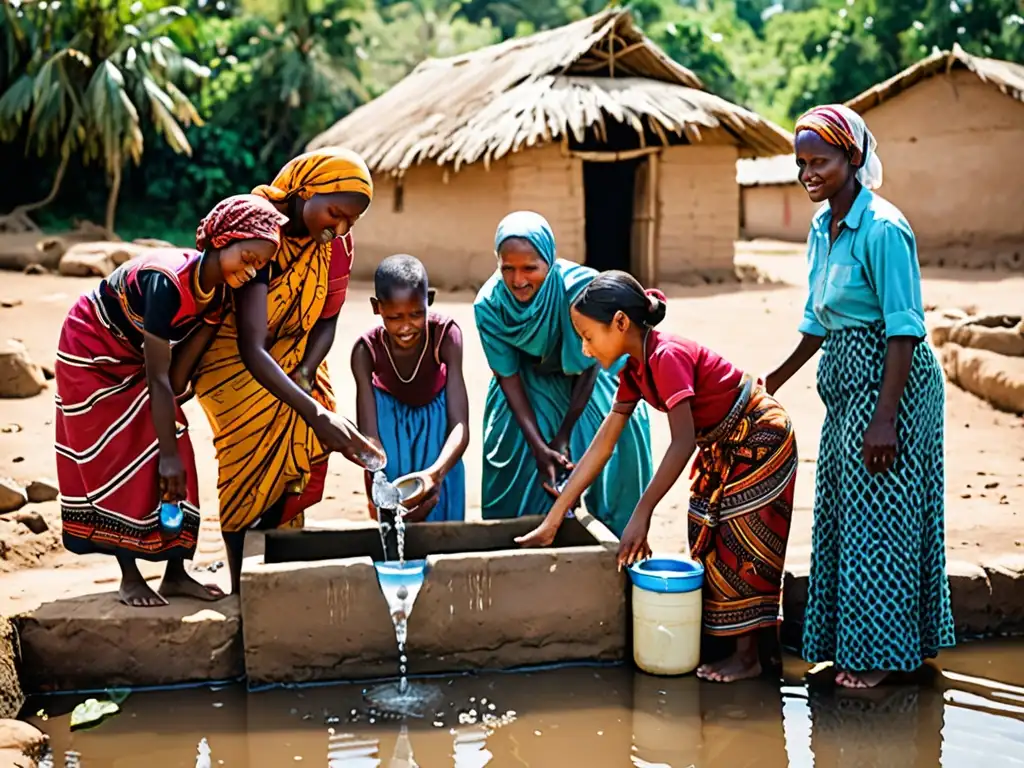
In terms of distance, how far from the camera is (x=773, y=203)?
73.3 ft

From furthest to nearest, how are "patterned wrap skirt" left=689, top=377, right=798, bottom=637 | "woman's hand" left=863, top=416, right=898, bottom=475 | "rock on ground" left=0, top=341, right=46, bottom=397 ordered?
"rock on ground" left=0, top=341, right=46, bottom=397
"patterned wrap skirt" left=689, top=377, right=798, bottom=637
"woman's hand" left=863, top=416, right=898, bottom=475

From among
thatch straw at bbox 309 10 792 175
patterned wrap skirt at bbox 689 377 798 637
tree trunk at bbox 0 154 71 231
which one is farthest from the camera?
tree trunk at bbox 0 154 71 231

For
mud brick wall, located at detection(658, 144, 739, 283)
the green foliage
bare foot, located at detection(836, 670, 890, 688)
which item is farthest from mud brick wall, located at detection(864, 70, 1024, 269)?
bare foot, located at detection(836, 670, 890, 688)

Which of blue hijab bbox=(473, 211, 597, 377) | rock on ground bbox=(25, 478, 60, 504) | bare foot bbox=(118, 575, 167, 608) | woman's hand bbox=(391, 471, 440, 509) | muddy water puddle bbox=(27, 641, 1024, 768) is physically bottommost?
muddy water puddle bbox=(27, 641, 1024, 768)

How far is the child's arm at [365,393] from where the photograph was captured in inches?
155

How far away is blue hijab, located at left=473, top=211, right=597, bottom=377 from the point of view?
383 cm

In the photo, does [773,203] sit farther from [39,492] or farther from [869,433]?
[869,433]

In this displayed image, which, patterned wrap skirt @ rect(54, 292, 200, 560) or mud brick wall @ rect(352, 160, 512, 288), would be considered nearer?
patterned wrap skirt @ rect(54, 292, 200, 560)

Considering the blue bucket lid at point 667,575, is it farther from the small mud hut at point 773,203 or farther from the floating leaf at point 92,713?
the small mud hut at point 773,203

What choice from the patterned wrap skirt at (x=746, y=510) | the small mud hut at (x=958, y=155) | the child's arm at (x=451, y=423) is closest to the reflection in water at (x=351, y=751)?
the child's arm at (x=451, y=423)

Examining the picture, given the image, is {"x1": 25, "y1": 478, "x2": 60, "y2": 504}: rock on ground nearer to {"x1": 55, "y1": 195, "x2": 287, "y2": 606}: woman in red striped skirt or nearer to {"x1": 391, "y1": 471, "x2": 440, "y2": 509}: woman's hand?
{"x1": 55, "y1": 195, "x2": 287, "y2": 606}: woman in red striped skirt

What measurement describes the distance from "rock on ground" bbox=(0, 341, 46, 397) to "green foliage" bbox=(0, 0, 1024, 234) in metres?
10.5

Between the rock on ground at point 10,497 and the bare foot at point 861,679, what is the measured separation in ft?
11.9

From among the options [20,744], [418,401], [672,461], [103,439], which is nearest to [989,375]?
[418,401]
